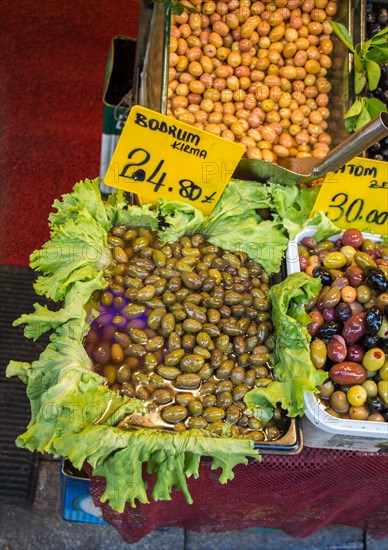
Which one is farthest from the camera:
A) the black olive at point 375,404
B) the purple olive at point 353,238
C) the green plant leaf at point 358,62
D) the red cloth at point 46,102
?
the red cloth at point 46,102

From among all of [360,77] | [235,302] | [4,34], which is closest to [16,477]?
[235,302]

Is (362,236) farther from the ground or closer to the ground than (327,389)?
farther from the ground

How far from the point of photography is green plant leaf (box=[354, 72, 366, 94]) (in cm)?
238

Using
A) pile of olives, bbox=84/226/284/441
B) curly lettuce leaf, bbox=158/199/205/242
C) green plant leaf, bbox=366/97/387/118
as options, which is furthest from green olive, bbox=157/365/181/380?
green plant leaf, bbox=366/97/387/118

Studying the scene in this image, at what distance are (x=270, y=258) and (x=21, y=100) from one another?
239 centimetres

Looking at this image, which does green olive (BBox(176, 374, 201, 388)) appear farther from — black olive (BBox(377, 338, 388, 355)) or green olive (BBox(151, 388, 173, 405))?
black olive (BBox(377, 338, 388, 355))

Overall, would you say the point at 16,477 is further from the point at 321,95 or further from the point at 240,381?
the point at 321,95

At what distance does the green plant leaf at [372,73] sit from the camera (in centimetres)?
231

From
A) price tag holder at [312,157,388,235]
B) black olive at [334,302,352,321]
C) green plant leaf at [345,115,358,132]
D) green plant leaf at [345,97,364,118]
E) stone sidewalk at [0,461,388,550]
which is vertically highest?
green plant leaf at [345,97,364,118]

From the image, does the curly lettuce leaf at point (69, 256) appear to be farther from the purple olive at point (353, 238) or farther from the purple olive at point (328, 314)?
the purple olive at point (353, 238)

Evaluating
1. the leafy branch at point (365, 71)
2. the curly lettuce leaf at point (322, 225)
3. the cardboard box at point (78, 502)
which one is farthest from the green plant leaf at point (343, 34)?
the cardboard box at point (78, 502)

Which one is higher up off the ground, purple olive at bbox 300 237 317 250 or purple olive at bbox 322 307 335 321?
purple olive at bbox 300 237 317 250

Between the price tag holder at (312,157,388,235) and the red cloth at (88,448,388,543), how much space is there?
91 cm

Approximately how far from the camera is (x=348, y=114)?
2.25m
